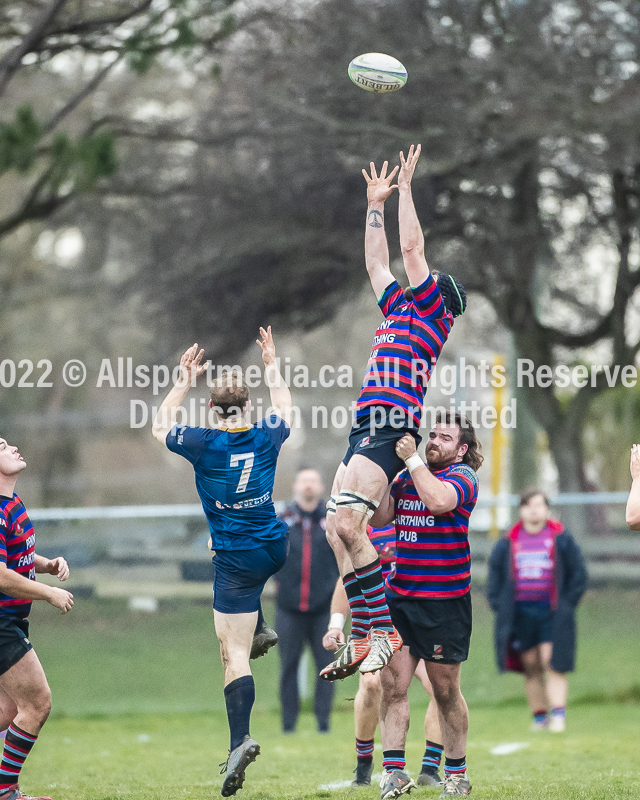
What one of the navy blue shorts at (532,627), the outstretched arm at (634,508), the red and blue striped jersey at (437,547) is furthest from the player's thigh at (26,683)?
the navy blue shorts at (532,627)

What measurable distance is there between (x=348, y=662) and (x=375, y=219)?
2.66m

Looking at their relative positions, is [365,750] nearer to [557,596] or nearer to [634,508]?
[634,508]

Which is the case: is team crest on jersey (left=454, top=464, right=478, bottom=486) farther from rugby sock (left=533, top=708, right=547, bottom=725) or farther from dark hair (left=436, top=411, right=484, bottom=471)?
rugby sock (left=533, top=708, right=547, bottom=725)

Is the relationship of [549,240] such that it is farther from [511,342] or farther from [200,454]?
[200,454]

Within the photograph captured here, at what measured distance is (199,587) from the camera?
11773 mm

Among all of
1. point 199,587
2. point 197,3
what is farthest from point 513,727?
point 197,3

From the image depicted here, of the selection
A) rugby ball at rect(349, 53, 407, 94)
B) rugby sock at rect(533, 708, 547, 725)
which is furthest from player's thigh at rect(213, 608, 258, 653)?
rugby sock at rect(533, 708, 547, 725)

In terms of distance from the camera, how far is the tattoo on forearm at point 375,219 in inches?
248

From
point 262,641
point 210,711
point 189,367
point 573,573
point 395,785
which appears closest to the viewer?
point 395,785

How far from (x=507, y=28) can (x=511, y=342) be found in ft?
16.1

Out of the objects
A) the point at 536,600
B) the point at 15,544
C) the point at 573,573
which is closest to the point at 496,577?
the point at 536,600

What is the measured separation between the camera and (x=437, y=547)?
18.6 ft

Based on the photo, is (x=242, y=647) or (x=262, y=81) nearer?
(x=242, y=647)

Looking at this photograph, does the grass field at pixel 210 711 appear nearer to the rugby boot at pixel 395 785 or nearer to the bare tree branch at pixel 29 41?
the rugby boot at pixel 395 785
